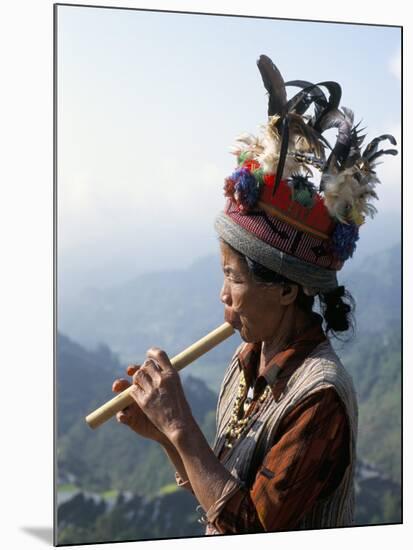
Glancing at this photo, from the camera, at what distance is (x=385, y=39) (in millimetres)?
5402

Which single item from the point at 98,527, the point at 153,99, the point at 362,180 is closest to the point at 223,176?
the point at 153,99

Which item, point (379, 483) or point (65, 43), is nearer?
point (65, 43)

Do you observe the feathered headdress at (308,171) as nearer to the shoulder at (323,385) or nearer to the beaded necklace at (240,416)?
the shoulder at (323,385)

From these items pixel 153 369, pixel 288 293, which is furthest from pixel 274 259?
pixel 153 369

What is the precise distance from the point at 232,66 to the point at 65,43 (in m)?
0.68

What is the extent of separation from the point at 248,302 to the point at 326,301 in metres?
0.28

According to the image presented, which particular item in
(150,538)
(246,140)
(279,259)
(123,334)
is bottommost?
(150,538)

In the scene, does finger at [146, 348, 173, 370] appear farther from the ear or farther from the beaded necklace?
the ear

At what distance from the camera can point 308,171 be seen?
4445 millimetres

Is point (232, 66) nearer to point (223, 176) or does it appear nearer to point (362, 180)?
point (223, 176)

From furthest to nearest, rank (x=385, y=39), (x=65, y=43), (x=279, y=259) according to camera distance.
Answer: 1. (x=385, y=39)
2. (x=65, y=43)
3. (x=279, y=259)

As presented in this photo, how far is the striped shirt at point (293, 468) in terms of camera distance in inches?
166

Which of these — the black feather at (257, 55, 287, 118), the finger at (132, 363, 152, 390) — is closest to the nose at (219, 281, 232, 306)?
the finger at (132, 363, 152, 390)

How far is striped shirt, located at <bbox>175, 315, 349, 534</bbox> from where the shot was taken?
4211 mm
